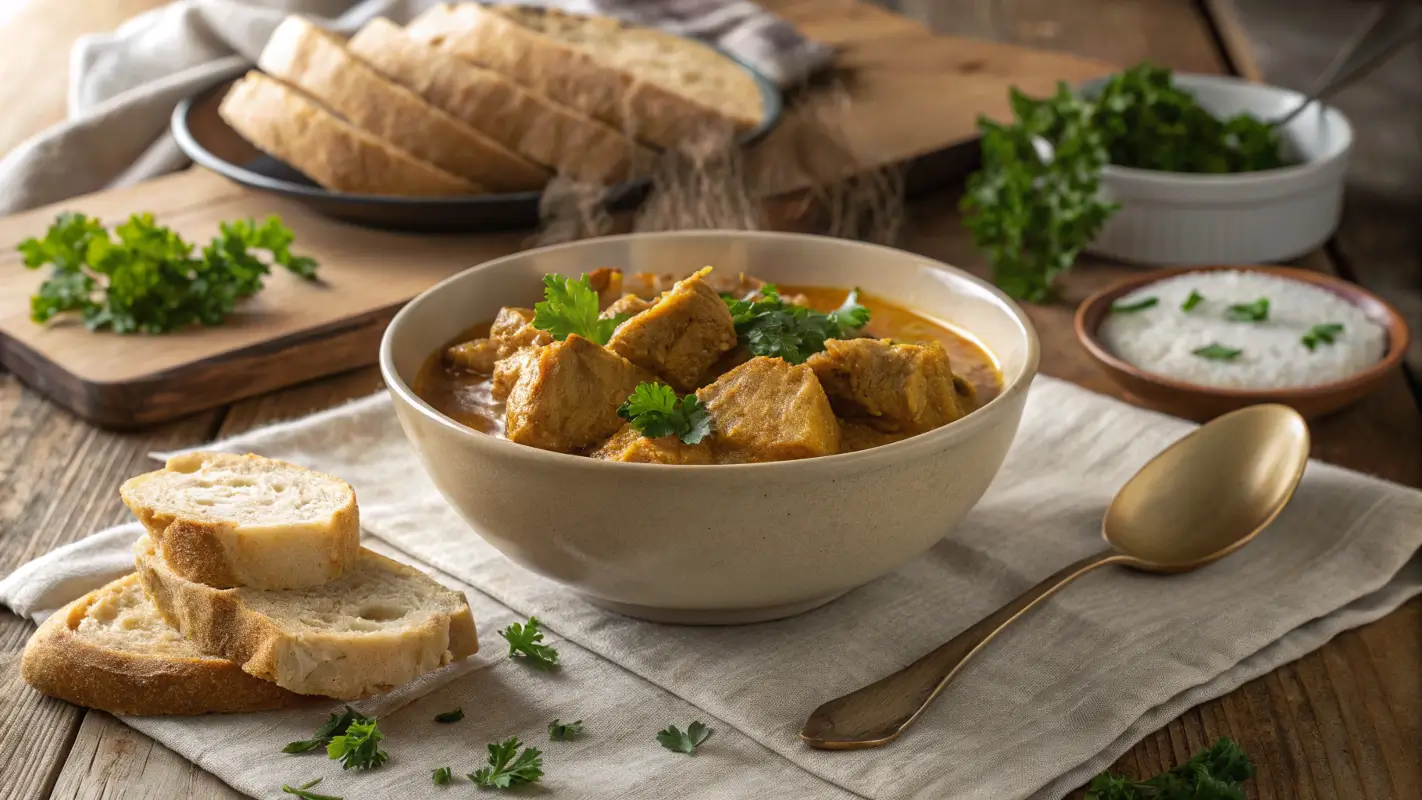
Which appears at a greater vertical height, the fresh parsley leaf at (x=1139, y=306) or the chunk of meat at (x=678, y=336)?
the chunk of meat at (x=678, y=336)

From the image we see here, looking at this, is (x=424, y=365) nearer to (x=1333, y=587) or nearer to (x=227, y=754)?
(x=227, y=754)

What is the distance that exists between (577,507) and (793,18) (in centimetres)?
487

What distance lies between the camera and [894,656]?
8.30 ft

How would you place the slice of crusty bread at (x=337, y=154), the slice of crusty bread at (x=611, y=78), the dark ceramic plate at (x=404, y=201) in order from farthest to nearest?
the slice of crusty bread at (x=611, y=78) → the slice of crusty bread at (x=337, y=154) → the dark ceramic plate at (x=404, y=201)

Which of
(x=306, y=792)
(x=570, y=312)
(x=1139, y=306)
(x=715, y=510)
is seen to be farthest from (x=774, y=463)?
(x=1139, y=306)

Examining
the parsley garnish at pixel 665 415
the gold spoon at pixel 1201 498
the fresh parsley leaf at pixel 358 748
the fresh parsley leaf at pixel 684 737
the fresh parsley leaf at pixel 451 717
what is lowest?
the gold spoon at pixel 1201 498

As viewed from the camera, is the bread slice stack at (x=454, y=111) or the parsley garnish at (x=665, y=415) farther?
the bread slice stack at (x=454, y=111)

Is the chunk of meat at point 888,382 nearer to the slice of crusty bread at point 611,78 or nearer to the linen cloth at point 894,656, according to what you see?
the linen cloth at point 894,656

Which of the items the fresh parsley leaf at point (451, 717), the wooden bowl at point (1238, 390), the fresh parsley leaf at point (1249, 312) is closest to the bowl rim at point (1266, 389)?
the wooden bowl at point (1238, 390)

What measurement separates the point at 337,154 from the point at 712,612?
2.41 m

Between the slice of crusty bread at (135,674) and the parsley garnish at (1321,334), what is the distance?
250 cm

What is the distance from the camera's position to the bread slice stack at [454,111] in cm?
438

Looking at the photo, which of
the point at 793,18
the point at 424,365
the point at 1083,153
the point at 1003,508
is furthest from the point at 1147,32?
the point at 424,365

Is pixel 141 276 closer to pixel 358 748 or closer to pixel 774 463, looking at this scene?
pixel 358 748
